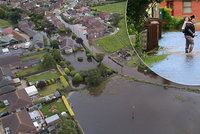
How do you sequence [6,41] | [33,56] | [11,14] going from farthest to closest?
[11,14], [6,41], [33,56]

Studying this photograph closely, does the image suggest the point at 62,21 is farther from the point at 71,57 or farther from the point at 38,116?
the point at 38,116

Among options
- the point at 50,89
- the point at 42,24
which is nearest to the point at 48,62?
the point at 50,89

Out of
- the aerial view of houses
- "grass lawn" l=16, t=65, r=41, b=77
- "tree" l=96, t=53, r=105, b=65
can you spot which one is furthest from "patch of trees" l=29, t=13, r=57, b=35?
"tree" l=96, t=53, r=105, b=65

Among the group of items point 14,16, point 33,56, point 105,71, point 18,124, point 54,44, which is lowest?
point 18,124

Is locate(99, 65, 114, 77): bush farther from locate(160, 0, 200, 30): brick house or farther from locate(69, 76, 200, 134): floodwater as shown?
locate(160, 0, 200, 30): brick house

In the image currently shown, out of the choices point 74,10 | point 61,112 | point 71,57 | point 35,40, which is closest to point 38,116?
point 61,112

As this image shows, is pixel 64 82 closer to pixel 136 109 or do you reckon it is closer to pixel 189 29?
pixel 136 109
